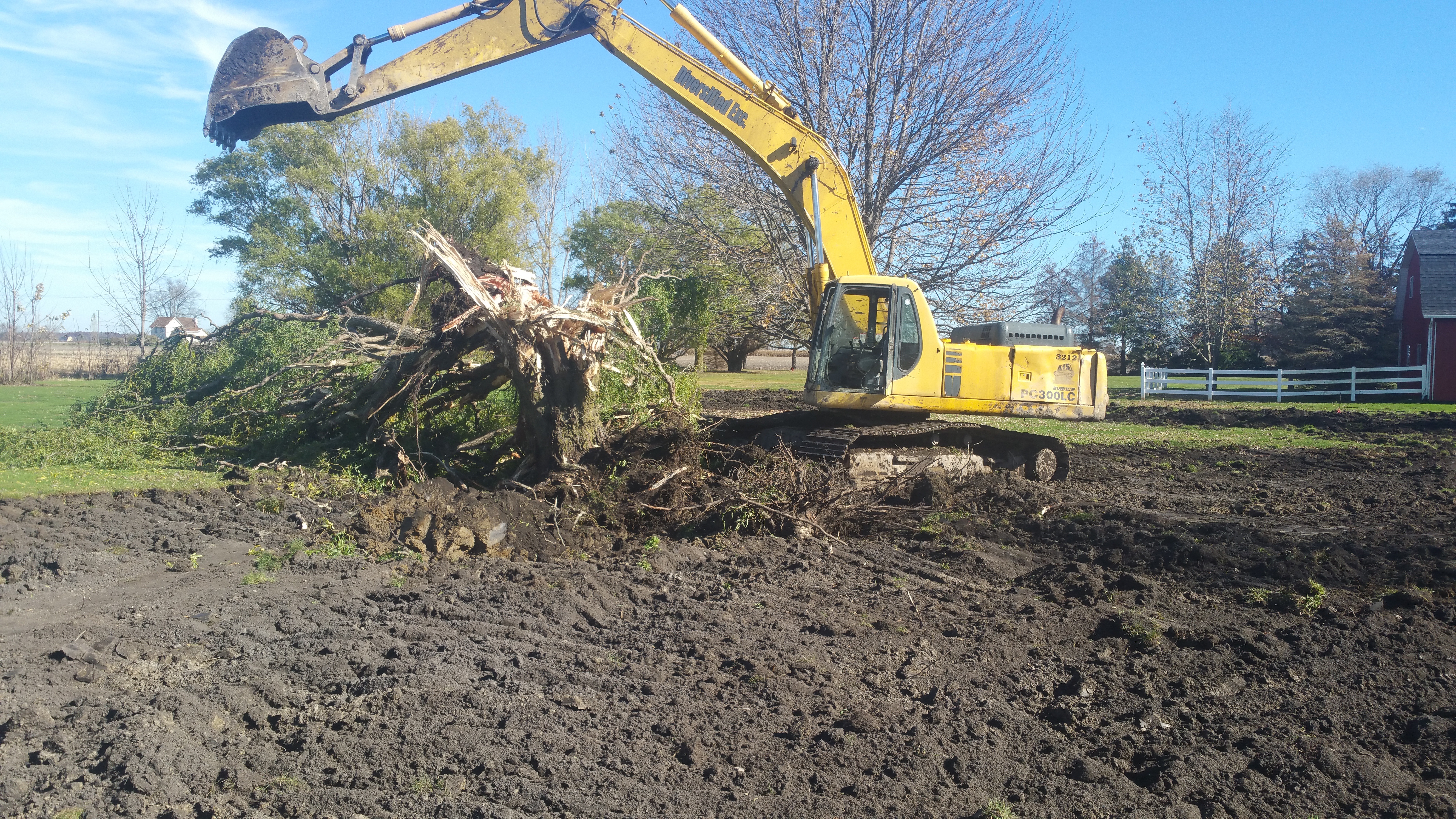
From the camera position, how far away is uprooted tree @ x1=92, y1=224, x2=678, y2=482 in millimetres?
8625

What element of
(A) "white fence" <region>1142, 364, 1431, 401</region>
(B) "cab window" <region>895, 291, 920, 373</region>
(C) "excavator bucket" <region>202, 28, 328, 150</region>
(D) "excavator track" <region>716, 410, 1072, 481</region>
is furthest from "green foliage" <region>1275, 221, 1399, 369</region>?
(C) "excavator bucket" <region>202, 28, 328, 150</region>

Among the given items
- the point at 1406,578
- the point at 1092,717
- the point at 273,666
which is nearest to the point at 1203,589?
the point at 1406,578

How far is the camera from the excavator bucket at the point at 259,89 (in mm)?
7875

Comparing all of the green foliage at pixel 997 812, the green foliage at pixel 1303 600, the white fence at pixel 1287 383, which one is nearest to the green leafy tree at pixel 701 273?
the green foliage at pixel 1303 600

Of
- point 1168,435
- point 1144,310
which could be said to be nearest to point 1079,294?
point 1144,310

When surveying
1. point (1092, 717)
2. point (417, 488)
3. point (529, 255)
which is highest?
point (529, 255)

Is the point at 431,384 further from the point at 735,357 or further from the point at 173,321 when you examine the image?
the point at 173,321

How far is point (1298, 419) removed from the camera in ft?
63.7

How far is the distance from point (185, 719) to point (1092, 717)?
4.05m

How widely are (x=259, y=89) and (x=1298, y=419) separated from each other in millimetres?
20033

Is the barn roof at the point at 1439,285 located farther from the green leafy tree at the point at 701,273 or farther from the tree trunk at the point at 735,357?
the tree trunk at the point at 735,357

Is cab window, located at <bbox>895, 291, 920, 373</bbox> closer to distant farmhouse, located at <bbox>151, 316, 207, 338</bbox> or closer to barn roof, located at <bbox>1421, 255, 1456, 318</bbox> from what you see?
distant farmhouse, located at <bbox>151, 316, 207, 338</bbox>

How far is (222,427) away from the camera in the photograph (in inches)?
440

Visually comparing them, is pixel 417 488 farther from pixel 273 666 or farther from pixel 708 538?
pixel 273 666
